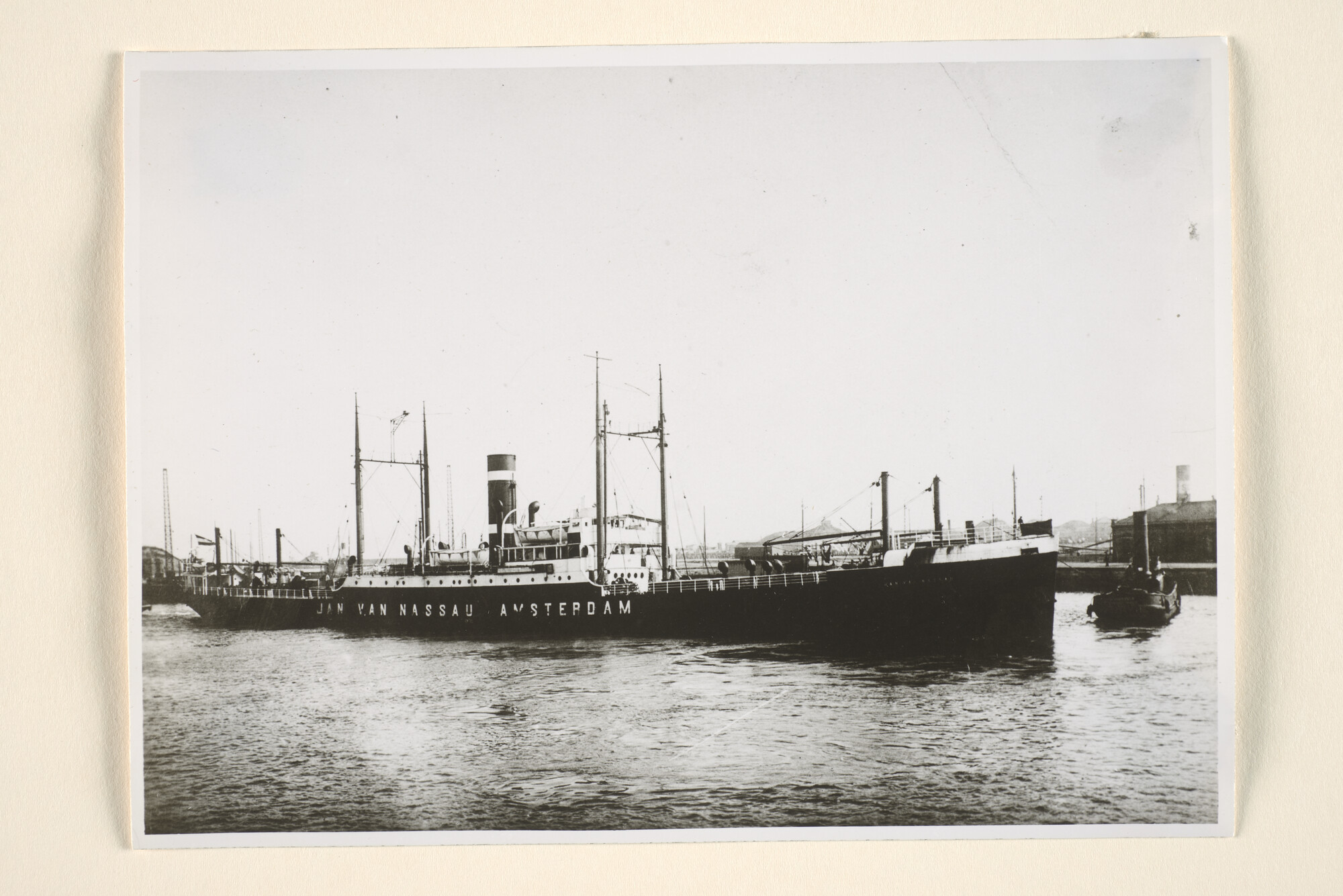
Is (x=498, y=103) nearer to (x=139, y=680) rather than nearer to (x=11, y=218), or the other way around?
(x=11, y=218)

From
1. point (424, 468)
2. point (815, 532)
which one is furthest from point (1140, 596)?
point (424, 468)

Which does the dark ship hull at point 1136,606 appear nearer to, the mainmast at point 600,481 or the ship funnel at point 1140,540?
the ship funnel at point 1140,540

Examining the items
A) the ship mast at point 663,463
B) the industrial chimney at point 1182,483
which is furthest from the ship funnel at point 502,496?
the industrial chimney at point 1182,483

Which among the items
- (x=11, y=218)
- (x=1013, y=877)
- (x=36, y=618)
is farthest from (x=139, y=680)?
(x=1013, y=877)

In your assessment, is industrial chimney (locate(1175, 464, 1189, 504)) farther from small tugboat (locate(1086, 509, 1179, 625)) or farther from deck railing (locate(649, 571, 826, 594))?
deck railing (locate(649, 571, 826, 594))

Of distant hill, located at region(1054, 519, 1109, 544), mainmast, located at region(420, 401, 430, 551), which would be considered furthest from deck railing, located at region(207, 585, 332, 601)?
distant hill, located at region(1054, 519, 1109, 544)
